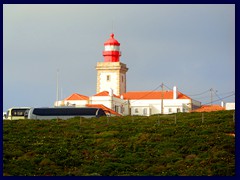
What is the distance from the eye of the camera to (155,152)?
177 ft

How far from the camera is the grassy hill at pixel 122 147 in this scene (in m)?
48.2

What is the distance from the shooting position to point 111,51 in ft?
459

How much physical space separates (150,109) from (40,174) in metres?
76.4

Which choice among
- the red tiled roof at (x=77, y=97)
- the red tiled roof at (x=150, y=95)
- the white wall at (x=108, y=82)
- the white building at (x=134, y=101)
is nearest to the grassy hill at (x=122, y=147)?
the white building at (x=134, y=101)

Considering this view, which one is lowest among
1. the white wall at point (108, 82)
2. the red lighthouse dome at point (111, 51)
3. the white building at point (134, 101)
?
the white building at point (134, 101)

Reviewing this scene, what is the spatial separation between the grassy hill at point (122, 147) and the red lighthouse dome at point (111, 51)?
230ft

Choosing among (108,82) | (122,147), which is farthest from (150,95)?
(122,147)

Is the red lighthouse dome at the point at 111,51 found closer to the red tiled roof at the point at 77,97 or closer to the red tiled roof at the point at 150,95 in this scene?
the red tiled roof at the point at 150,95

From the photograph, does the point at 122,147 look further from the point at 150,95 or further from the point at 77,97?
the point at 150,95

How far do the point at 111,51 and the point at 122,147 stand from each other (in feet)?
277

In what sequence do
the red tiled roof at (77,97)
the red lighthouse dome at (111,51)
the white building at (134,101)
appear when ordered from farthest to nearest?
the red lighthouse dome at (111,51) → the red tiled roof at (77,97) → the white building at (134,101)

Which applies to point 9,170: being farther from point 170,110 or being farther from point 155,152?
point 170,110

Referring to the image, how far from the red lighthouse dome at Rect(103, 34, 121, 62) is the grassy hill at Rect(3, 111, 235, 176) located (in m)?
70.1
